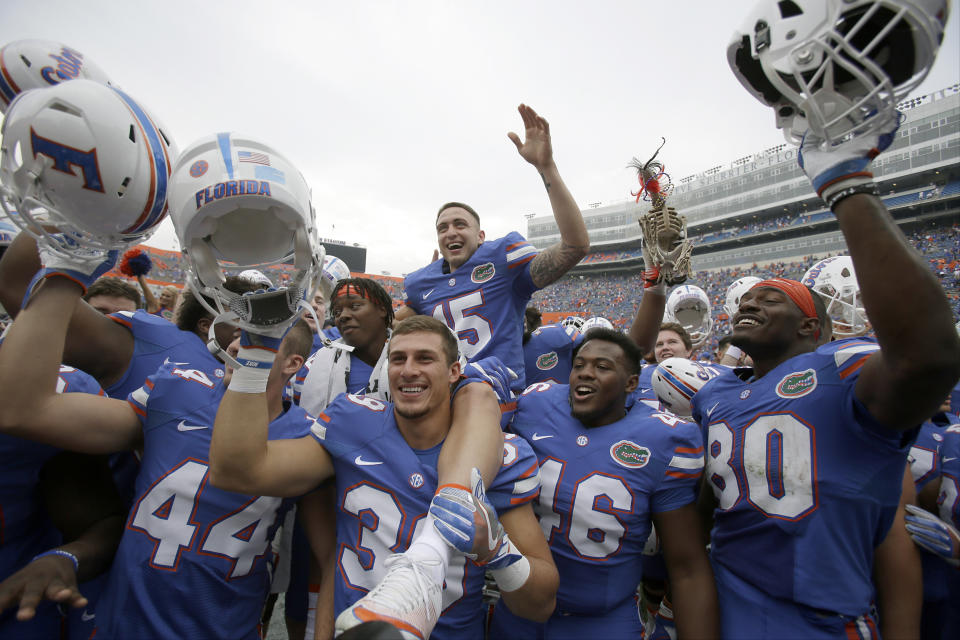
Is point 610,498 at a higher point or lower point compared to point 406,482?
lower

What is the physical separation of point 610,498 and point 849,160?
1.68m

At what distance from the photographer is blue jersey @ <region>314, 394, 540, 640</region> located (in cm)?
189

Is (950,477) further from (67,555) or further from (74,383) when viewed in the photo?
(74,383)

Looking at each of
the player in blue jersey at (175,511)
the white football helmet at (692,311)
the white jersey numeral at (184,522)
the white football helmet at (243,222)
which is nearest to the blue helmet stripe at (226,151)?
the white football helmet at (243,222)

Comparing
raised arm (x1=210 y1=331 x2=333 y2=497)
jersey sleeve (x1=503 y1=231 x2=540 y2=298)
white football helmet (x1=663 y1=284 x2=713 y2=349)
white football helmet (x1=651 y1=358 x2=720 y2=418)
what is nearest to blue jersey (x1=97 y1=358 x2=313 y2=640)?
raised arm (x1=210 y1=331 x2=333 y2=497)

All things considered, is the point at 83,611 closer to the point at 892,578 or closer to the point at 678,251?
the point at 892,578

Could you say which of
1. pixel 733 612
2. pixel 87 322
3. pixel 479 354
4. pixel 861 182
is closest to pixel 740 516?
pixel 733 612

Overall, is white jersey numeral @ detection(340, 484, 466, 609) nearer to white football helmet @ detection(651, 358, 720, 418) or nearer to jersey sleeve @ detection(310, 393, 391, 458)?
jersey sleeve @ detection(310, 393, 391, 458)

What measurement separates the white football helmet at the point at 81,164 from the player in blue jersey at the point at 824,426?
2.24 meters

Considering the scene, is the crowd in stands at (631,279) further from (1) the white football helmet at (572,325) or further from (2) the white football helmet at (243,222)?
(2) the white football helmet at (243,222)

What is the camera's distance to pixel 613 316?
1548 inches

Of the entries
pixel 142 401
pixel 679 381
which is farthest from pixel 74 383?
pixel 679 381

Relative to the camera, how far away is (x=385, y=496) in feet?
6.52

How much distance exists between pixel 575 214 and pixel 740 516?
74.2 inches
